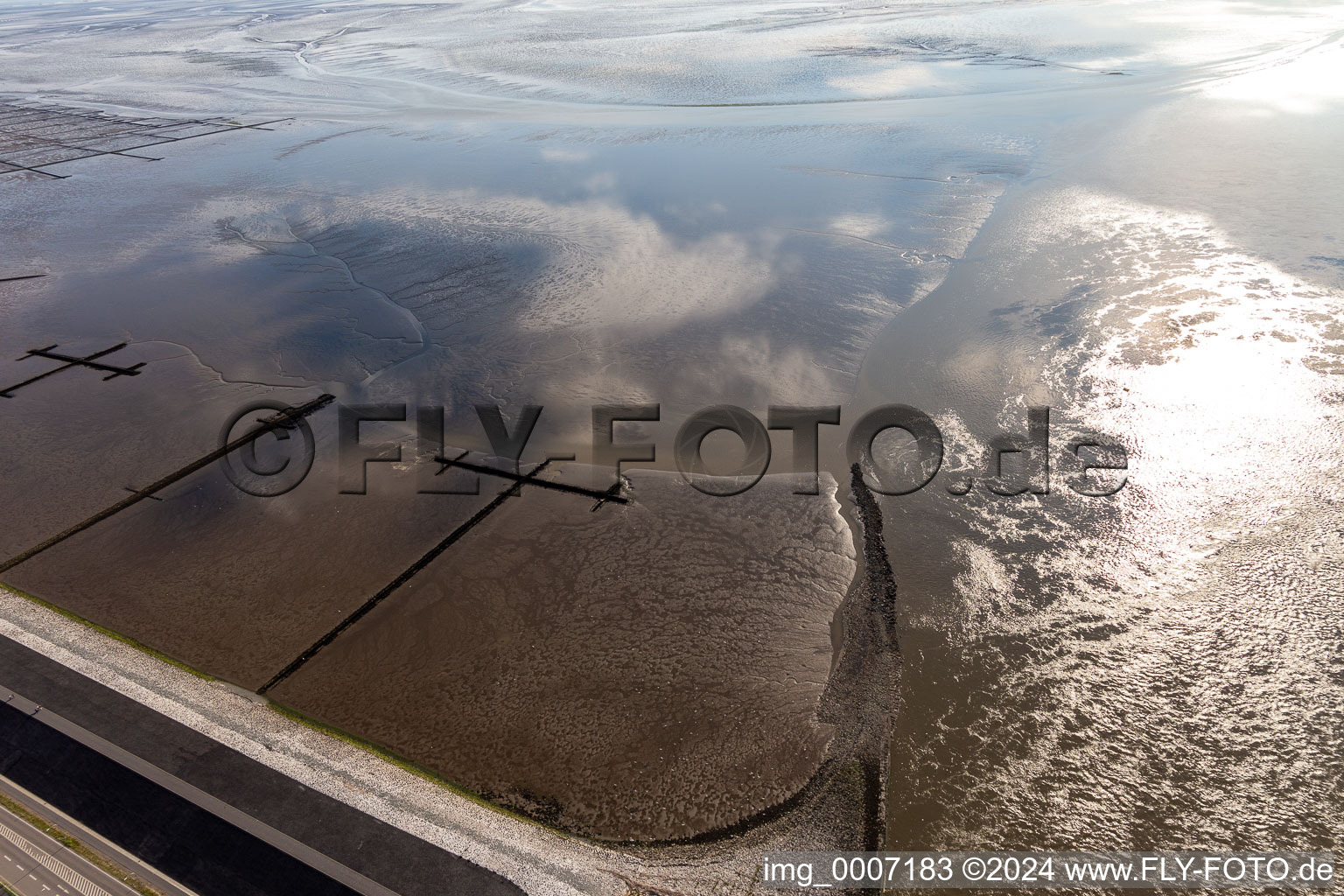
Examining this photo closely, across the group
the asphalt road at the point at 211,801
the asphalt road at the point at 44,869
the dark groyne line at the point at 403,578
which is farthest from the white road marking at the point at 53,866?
the dark groyne line at the point at 403,578

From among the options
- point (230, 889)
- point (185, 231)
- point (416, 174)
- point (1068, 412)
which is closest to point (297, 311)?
point (185, 231)

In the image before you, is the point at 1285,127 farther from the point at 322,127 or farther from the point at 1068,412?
the point at 322,127

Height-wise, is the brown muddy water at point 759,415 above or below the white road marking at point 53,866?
above

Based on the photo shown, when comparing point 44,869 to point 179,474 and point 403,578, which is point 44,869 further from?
point 179,474

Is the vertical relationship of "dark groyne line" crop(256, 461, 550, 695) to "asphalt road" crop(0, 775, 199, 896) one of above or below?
above

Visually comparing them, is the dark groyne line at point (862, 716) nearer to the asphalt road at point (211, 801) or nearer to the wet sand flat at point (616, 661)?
the wet sand flat at point (616, 661)

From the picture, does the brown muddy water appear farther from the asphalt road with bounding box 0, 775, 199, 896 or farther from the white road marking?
the white road marking

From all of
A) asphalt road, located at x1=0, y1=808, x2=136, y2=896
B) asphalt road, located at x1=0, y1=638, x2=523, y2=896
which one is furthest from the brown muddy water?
asphalt road, located at x1=0, y1=808, x2=136, y2=896
